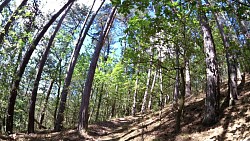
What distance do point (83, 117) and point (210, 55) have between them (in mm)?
7183

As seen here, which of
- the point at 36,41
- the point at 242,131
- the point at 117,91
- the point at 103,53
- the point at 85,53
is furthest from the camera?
the point at 103,53

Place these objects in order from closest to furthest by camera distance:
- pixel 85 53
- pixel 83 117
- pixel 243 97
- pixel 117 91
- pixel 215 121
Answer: pixel 215 121 → pixel 243 97 → pixel 83 117 → pixel 85 53 → pixel 117 91

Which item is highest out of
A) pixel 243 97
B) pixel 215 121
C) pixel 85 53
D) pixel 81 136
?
pixel 85 53

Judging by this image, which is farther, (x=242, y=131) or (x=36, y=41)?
(x=36, y=41)

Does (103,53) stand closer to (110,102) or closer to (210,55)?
(110,102)

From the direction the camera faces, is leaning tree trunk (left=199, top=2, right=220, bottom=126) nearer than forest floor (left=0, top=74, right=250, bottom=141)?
No

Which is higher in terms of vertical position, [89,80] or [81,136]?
[89,80]

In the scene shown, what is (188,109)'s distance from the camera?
1211 centimetres

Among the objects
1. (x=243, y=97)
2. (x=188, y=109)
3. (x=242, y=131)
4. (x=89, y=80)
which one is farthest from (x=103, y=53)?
(x=242, y=131)

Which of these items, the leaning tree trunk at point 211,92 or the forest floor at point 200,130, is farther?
the leaning tree trunk at point 211,92

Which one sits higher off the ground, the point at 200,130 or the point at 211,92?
the point at 211,92

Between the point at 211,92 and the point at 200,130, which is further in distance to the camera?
the point at 211,92

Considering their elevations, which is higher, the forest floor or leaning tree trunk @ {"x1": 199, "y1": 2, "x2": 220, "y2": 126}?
leaning tree trunk @ {"x1": 199, "y1": 2, "x2": 220, "y2": 126}

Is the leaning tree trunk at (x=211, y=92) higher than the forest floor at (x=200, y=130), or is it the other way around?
the leaning tree trunk at (x=211, y=92)
